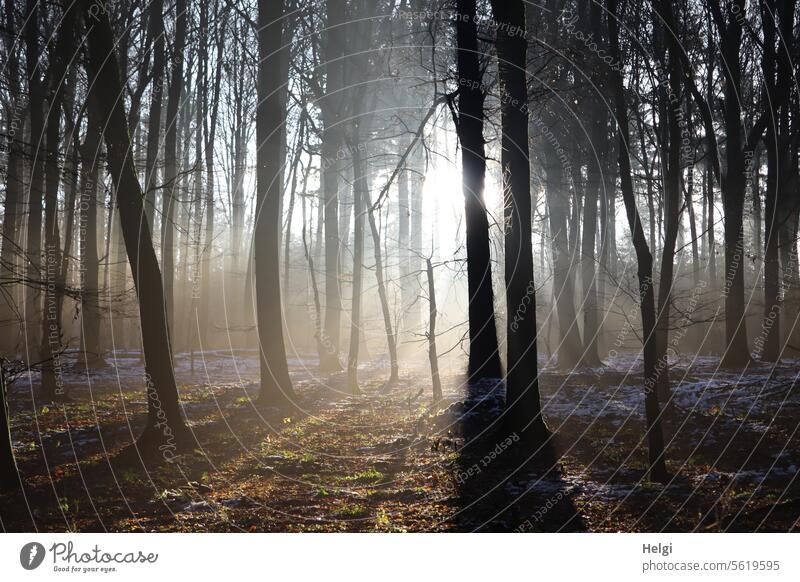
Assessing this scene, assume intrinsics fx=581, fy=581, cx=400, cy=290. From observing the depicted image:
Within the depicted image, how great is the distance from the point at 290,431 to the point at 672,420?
24.6ft

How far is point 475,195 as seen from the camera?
11.0 m

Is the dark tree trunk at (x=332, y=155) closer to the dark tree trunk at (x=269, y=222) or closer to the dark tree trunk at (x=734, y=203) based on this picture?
the dark tree trunk at (x=269, y=222)

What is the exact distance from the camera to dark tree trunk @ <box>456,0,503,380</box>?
1084 cm

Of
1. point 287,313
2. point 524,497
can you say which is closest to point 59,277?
point 524,497

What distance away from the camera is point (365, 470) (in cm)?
905

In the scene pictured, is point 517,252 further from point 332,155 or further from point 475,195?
point 332,155

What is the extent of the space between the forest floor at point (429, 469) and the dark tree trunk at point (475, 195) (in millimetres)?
1069

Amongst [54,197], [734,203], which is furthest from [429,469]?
[734,203]
